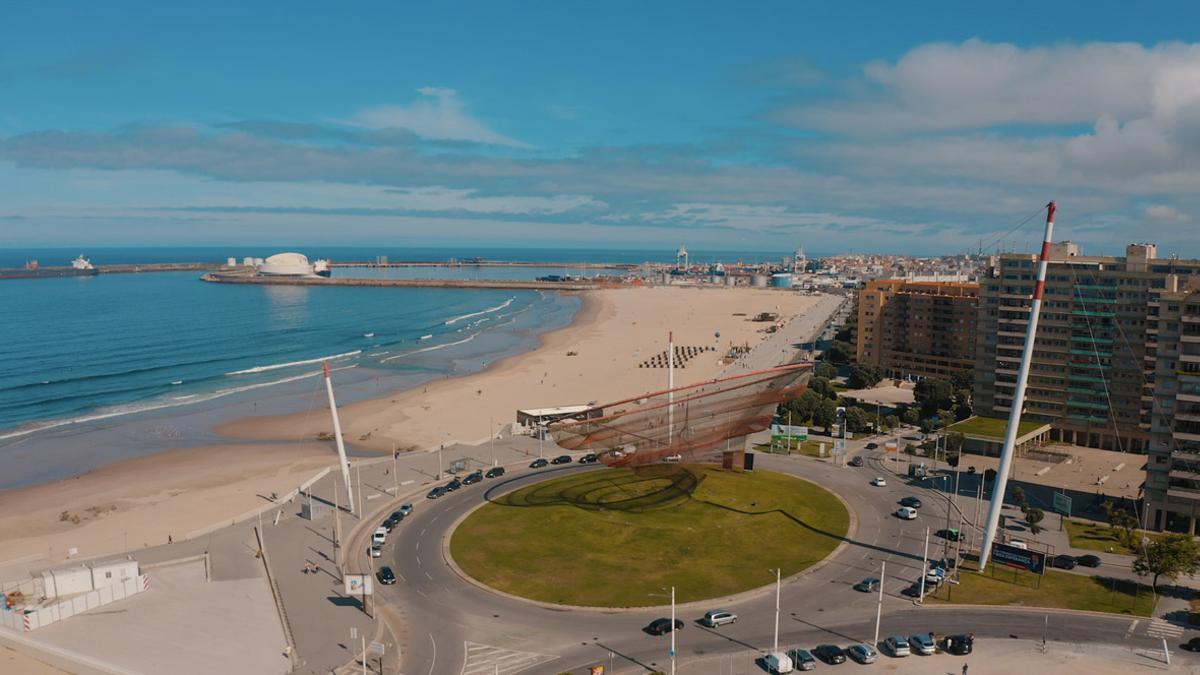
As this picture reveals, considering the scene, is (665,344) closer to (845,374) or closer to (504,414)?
(845,374)

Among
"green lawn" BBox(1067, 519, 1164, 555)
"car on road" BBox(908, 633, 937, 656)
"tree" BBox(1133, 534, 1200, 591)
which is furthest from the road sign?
"car on road" BBox(908, 633, 937, 656)

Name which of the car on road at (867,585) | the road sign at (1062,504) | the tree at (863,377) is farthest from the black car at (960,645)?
the tree at (863,377)

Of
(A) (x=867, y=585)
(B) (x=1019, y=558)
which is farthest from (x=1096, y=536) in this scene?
(A) (x=867, y=585)

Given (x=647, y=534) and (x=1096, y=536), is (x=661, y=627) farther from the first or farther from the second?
(x=1096, y=536)

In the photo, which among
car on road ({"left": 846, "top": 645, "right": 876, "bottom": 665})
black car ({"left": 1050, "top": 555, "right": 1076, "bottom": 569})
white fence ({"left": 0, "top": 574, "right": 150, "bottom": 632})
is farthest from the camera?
black car ({"left": 1050, "top": 555, "right": 1076, "bottom": 569})

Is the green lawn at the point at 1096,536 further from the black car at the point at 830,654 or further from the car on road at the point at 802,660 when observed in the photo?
the car on road at the point at 802,660

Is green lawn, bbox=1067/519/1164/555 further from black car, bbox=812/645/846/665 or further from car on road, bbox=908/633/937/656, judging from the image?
black car, bbox=812/645/846/665
